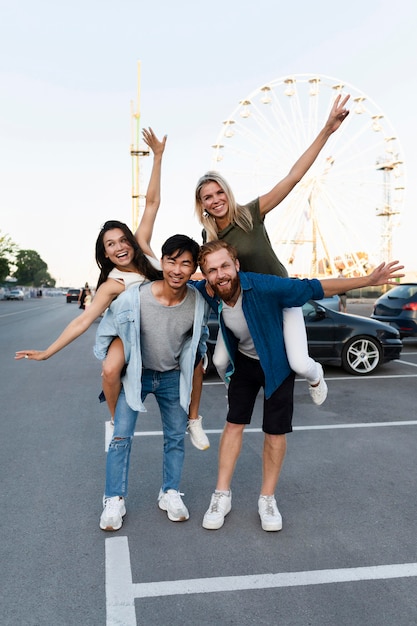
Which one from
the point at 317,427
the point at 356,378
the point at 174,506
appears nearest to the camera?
the point at 174,506

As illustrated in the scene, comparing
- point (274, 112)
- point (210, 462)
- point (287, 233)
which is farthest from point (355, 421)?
point (274, 112)

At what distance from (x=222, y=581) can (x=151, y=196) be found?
7.50ft

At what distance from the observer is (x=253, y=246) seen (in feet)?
10.1

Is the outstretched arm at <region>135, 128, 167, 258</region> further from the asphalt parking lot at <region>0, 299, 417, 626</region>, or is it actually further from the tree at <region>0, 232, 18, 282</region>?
the tree at <region>0, 232, 18, 282</region>

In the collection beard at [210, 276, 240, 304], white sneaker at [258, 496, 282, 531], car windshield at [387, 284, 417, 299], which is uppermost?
beard at [210, 276, 240, 304]

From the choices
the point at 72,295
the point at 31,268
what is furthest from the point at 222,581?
the point at 31,268

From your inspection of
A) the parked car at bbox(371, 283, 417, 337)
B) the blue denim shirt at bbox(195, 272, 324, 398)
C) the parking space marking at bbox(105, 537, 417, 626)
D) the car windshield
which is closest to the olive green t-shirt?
the blue denim shirt at bbox(195, 272, 324, 398)

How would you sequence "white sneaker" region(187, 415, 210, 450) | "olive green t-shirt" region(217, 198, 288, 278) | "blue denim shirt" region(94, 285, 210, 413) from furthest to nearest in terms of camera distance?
"white sneaker" region(187, 415, 210, 450) < "olive green t-shirt" region(217, 198, 288, 278) < "blue denim shirt" region(94, 285, 210, 413)

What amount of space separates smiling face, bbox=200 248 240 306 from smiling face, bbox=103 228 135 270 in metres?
0.52

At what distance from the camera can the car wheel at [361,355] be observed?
27.4 feet

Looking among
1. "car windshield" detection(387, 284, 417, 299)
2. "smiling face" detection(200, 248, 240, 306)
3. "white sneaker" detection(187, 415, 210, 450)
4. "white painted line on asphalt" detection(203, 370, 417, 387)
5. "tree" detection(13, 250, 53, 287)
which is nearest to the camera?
"smiling face" detection(200, 248, 240, 306)

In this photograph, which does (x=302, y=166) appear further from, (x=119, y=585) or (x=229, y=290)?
(x=119, y=585)

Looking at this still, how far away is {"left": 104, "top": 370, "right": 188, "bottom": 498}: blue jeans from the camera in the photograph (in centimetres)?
309

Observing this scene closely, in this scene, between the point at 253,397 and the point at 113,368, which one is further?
the point at 253,397
